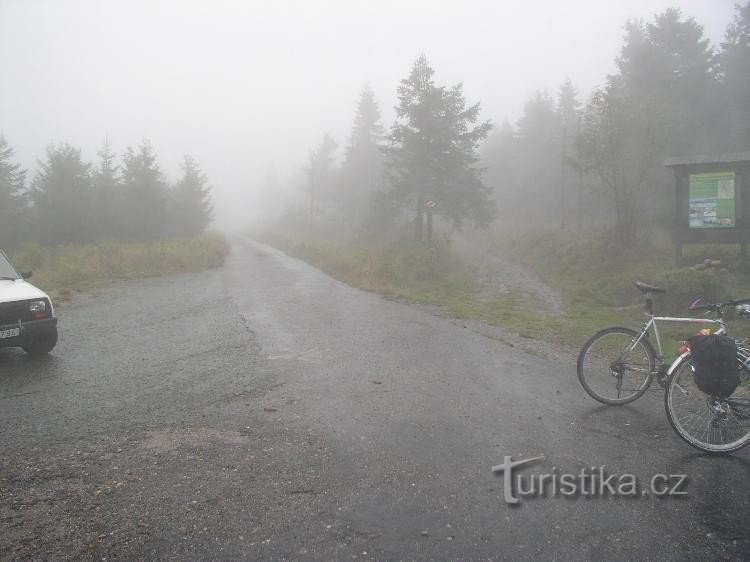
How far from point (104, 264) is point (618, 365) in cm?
1966

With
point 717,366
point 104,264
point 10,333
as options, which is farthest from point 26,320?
point 104,264

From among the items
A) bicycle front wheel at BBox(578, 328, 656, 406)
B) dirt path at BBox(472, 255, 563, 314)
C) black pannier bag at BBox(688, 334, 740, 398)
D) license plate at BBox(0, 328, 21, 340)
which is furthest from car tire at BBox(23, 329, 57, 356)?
dirt path at BBox(472, 255, 563, 314)

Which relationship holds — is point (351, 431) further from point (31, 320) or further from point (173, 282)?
point (173, 282)

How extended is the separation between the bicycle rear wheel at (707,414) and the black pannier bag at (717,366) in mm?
107

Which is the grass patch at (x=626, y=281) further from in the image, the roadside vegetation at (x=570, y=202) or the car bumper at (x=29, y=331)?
the car bumper at (x=29, y=331)

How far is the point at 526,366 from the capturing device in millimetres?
6512

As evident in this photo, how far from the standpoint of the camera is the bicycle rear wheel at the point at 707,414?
3908 mm

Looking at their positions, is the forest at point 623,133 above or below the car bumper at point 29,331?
above

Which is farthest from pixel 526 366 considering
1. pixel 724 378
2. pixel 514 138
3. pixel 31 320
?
pixel 514 138

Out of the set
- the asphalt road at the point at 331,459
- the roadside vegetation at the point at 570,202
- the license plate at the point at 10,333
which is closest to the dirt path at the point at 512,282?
the roadside vegetation at the point at 570,202

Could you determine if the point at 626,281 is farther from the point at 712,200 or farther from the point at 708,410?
the point at 708,410

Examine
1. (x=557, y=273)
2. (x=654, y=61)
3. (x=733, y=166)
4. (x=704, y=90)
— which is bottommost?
(x=557, y=273)

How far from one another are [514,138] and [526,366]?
52.4 m

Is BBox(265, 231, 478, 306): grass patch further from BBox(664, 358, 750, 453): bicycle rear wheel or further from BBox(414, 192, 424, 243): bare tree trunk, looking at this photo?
BBox(664, 358, 750, 453): bicycle rear wheel
